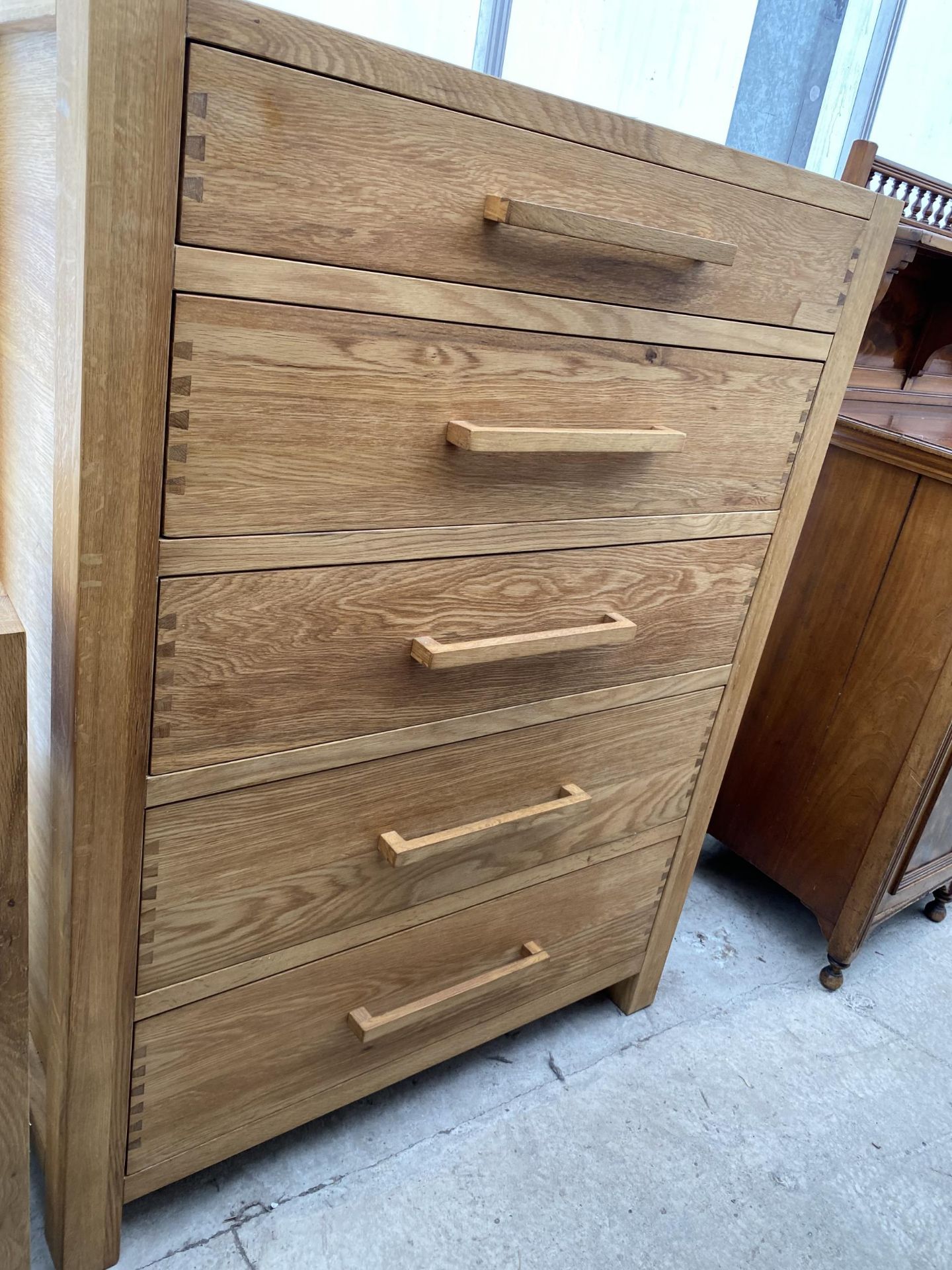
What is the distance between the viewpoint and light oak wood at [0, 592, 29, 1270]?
61 centimetres

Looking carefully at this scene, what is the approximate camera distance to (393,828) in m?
0.91

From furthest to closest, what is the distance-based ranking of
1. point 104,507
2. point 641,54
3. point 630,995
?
1. point 641,54
2. point 630,995
3. point 104,507

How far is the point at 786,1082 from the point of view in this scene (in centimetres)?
129

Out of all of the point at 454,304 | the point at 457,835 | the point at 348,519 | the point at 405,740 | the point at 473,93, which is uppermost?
the point at 473,93

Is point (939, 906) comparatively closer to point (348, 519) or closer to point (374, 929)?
point (374, 929)

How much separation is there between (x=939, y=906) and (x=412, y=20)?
70.3 inches

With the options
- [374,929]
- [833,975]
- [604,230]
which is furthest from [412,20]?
[833,975]

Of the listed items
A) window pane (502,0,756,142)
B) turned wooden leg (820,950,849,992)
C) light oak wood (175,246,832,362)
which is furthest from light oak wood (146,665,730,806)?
window pane (502,0,756,142)

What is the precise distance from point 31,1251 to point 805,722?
3.95ft

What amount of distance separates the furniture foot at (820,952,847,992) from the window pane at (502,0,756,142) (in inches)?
57.2

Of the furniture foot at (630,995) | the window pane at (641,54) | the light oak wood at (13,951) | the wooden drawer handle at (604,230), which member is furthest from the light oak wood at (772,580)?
the window pane at (641,54)

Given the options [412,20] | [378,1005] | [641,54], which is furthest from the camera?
[641,54]

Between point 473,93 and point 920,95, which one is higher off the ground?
point 920,95

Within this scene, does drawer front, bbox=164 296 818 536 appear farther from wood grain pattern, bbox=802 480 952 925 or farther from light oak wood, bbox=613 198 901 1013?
wood grain pattern, bbox=802 480 952 925
